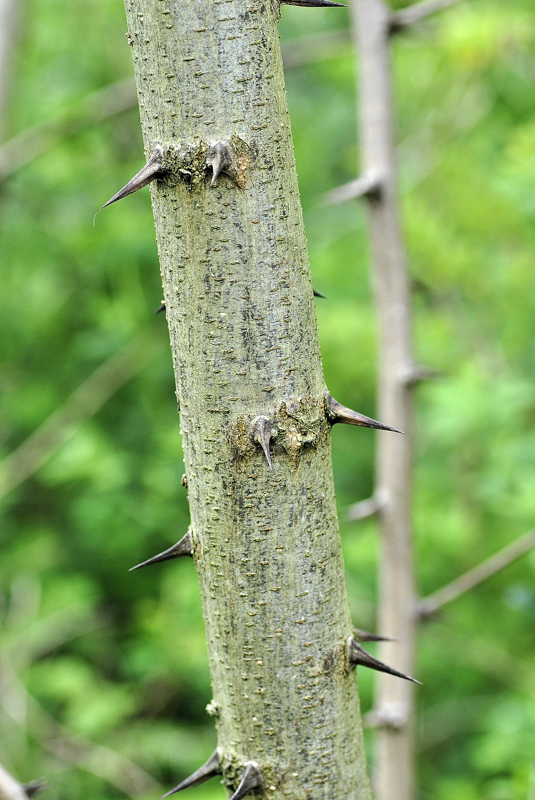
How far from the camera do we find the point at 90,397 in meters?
2.81

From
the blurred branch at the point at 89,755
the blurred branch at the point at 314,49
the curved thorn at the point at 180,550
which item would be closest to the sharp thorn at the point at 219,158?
the curved thorn at the point at 180,550

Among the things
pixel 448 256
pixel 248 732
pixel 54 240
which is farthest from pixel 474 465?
pixel 248 732

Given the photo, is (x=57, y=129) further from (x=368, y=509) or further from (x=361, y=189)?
(x=368, y=509)

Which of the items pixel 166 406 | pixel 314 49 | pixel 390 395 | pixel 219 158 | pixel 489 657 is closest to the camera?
pixel 219 158

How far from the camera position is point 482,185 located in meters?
2.43

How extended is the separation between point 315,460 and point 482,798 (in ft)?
6.29

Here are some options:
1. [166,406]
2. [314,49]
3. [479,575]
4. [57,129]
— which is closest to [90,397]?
[166,406]

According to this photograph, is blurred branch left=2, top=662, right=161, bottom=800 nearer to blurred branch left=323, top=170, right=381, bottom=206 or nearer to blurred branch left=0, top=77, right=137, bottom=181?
blurred branch left=0, top=77, right=137, bottom=181

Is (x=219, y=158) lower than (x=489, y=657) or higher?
higher

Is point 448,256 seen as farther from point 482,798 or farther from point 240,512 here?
point 240,512

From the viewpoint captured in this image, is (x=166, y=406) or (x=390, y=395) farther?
(x=166, y=406)

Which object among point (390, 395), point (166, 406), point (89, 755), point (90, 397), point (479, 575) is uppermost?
point (390, 395)

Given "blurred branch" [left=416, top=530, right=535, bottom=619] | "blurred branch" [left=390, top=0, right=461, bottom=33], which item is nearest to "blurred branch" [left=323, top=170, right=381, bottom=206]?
"blurred branch" [left=390, top=0, right=461, bottom=33]

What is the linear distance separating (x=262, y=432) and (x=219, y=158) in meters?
0.20
